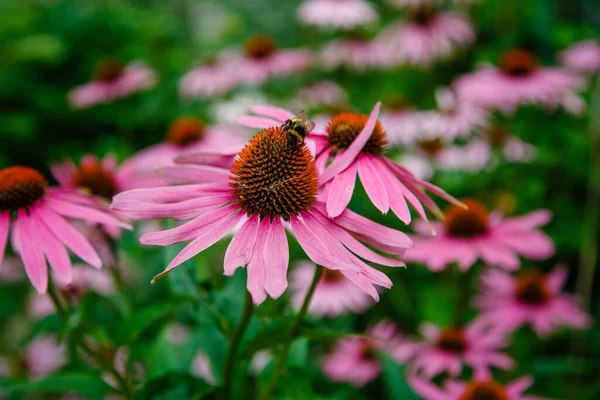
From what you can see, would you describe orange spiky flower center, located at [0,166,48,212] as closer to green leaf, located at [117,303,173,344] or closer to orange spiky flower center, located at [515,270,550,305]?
green leaf, located at [117,303,173,344]

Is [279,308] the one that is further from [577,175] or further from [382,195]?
[577,175]

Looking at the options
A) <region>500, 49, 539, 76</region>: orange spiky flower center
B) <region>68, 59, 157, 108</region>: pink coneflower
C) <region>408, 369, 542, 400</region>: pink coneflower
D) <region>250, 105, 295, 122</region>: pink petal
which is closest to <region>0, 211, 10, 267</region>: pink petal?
<region>250, 105, 295, 122</region>: pink petal

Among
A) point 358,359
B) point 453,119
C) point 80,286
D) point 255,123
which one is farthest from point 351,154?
point 453,119

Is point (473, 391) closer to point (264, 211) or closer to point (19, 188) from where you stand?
point (264, 211)

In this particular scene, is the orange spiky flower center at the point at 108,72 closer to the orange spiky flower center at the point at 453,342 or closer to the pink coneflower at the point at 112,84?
the pink coneflower at the point at 112,84

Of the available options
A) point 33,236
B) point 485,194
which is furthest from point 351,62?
point 33,236
